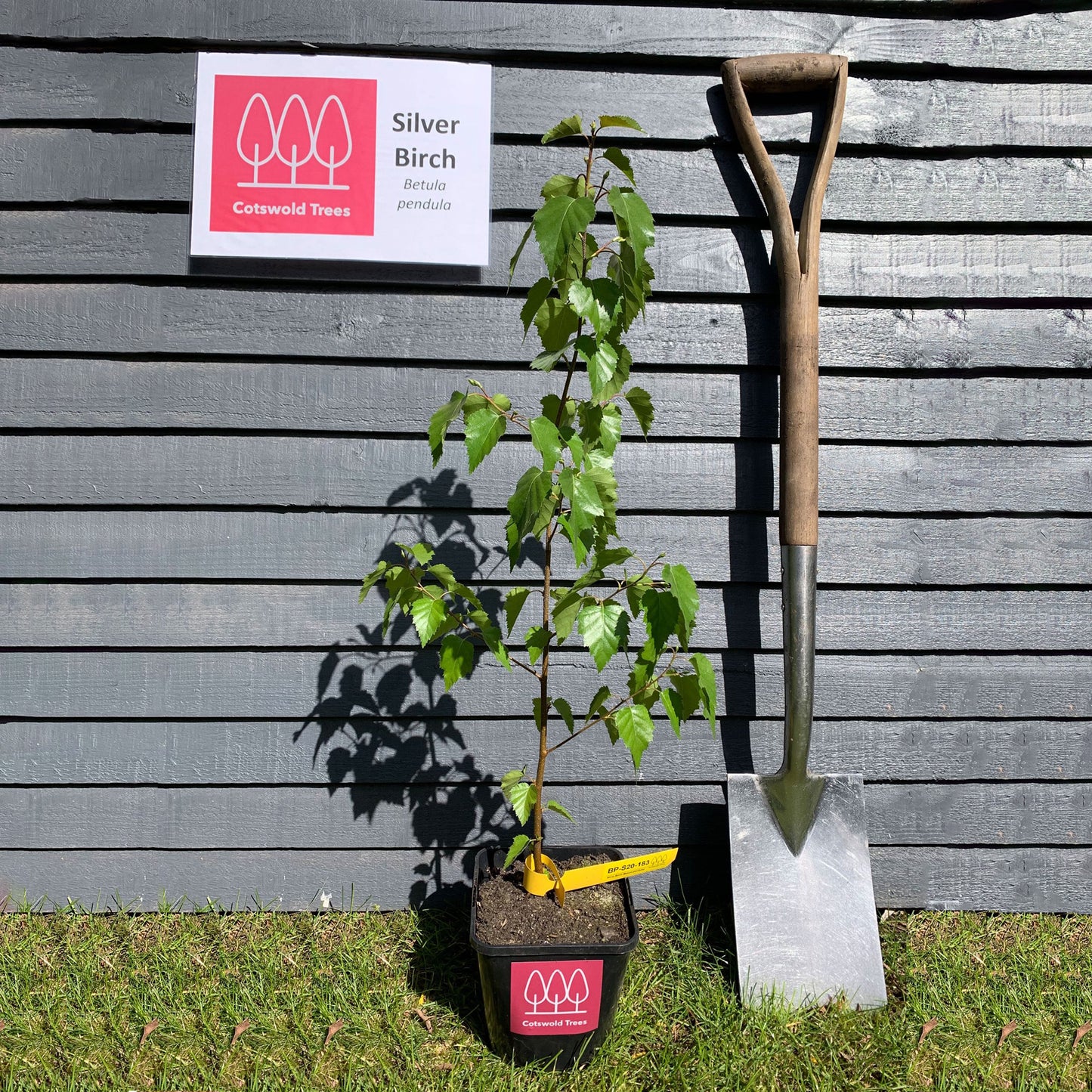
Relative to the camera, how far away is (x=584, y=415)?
61.3 inches

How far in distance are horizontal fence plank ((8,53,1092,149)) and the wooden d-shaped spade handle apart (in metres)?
0.10

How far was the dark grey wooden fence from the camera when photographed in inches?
79.8

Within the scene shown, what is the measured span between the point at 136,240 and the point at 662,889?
2124mm

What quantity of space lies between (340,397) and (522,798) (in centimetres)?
107

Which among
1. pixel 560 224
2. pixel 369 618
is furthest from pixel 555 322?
pixel 369 618

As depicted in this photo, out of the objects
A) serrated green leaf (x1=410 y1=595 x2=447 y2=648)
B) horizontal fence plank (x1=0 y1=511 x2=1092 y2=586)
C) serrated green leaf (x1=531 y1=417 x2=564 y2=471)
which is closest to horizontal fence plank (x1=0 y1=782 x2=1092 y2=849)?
horizontal fence plank (x1=0 y1=511 x2=1092 y2=586)

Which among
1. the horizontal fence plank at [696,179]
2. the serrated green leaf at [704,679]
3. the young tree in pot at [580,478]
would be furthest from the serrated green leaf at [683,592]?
the horizontal fence plank at [696,179]

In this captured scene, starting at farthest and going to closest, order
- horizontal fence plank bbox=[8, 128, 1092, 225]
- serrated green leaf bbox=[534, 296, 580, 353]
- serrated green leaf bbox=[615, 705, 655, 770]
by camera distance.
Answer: horizontal fence plank bbox=[8, 128, 1092, 225] < serrated green leaf bbox=[615, 705, 655, 770] < serrated green leaf bbox=[534, 296, 580, 353]

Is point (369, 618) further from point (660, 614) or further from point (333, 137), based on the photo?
point (333, 137)

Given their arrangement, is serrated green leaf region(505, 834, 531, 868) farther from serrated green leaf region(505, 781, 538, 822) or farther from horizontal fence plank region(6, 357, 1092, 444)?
horizontal fence plank region(6, 357, 1092, 444)

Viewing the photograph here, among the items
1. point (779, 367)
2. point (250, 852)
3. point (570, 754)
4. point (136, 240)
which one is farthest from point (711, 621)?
point (136, 240)

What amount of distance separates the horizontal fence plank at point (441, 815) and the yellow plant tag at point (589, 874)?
365mm

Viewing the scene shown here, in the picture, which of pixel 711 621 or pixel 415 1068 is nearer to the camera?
pixel 415 1068

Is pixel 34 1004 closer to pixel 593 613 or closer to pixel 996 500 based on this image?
pixel 593 613
